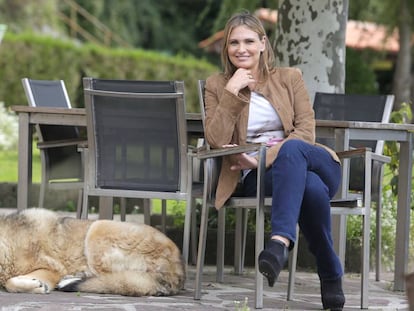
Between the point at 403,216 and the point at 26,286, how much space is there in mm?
2354

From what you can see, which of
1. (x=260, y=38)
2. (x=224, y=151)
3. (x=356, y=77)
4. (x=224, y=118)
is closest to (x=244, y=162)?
(x=224, y=151)

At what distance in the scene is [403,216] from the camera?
605cm

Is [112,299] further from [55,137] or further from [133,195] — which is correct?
[55,137]

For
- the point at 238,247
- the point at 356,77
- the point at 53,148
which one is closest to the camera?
the point at 238,247

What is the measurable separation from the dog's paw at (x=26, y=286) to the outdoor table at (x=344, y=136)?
1.17 m

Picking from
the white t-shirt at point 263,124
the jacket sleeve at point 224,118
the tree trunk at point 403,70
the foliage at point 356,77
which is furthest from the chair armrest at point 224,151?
the tree trunk at point 403,70

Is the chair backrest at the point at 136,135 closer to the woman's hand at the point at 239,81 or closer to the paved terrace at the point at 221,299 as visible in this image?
the woman's hand at the point at 239,81

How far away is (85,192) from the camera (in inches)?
221

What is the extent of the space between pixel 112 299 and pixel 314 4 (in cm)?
335

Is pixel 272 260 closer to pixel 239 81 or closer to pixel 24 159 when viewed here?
pixel 239 81

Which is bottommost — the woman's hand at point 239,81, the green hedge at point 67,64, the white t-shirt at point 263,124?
the white t-shirt at point 263,124

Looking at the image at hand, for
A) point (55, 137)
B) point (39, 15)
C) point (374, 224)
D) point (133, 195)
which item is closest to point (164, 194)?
point (133, 195)

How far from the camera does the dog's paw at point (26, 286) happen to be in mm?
5004

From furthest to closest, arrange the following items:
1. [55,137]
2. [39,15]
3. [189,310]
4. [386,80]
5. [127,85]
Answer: [386,80] < [39,15] < [55,137] < [127,85] < [189,310]
